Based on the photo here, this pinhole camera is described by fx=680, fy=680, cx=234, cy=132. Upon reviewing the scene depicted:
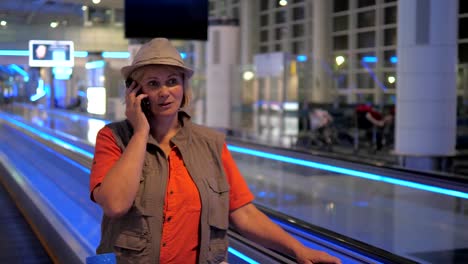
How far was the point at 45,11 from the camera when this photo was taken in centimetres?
891

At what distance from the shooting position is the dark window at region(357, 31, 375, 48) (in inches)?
1000

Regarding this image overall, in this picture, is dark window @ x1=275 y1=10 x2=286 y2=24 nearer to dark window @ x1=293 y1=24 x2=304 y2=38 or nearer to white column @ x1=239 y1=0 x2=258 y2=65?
dark window @ x1=293 y1=24 x2=304 y2=38

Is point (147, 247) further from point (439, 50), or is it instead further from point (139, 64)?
point (439, 50)

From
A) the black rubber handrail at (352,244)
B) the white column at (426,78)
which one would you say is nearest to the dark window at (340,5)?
the white column at (426,78)

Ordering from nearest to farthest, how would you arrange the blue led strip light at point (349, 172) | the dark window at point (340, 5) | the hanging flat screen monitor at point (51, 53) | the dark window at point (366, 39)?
1. the blue led strip light at point (349, 172)
2. the hanging flat screen monitor at point (51, 53)
3. the dark window at point (366, 39)
4. the dark window at point (340, 5)

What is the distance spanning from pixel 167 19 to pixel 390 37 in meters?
14.5

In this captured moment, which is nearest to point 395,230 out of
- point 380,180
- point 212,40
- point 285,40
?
point 380,180

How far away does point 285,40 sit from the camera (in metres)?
30.5

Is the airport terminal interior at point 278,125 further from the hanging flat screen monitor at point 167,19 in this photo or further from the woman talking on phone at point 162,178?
the woman talking on phone at point 162,178

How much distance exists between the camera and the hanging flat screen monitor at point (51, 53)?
7.95 m

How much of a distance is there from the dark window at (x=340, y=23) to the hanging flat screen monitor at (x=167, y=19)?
51.7 feet

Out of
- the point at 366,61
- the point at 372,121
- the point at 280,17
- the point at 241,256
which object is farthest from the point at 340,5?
the point at 241,256

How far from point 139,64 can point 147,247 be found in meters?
0.60

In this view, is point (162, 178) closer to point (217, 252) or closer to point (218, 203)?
point (218, 203)
